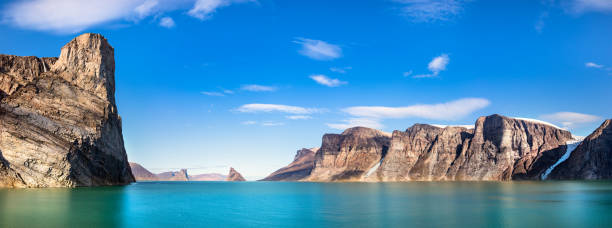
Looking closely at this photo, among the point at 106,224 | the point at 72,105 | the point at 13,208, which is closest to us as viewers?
the point at 106,224

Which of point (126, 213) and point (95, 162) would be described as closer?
point (126, 213)

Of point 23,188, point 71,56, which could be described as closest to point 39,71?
point 71,56

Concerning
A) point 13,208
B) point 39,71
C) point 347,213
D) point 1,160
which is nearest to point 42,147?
point 1,160

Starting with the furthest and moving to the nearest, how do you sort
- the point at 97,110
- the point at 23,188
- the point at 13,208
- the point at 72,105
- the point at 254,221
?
the point at 97,110, the point at 72,105, the point at 23,188, the point at 13,208, the point at 254,221

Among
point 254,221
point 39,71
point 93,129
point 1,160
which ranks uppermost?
point 39,71

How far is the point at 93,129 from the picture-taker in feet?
306

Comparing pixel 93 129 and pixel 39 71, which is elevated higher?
pixel 39 71

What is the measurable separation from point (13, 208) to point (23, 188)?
42.4 metres

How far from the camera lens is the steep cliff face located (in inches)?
3073

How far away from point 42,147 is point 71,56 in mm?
31646

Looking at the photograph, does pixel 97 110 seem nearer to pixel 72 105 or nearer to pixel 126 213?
pixel 72 105

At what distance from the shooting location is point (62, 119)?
8738 cm

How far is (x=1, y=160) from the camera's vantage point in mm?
75375

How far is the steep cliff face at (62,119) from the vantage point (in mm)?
78062
